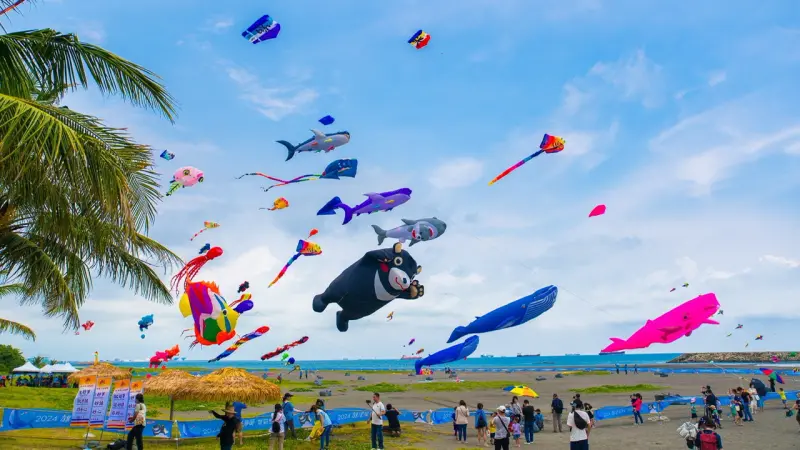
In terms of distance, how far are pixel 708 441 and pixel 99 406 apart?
14784 mm

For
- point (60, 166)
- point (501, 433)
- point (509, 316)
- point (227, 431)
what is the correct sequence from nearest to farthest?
1. point (60, 166)
2. point (227, 431)
3. point (509, 316)
4. point (501, 433)

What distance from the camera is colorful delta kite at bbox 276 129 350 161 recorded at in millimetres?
13383

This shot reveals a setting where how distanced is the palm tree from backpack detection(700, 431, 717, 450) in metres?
11.3

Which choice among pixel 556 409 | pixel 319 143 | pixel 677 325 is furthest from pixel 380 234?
pixel 556 409

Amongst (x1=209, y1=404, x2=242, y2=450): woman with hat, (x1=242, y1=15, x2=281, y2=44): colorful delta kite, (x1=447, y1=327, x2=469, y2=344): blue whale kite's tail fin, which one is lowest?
(x1=209, y1=404, x2=242, y2=450): woman with hat

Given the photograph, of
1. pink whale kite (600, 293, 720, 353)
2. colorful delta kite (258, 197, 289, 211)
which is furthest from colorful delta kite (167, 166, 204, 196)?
pink whale kite (600, 293, 720, 353)

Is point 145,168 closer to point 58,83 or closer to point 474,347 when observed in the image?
point 58,83

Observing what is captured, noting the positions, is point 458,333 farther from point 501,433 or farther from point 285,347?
point 285,347

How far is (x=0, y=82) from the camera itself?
8594 mm

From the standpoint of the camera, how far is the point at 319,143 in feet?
44.1

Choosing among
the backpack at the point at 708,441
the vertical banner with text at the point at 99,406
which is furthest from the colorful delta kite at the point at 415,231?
the vertical banner with text at the point at 99,406

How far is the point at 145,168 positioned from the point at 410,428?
13.6m

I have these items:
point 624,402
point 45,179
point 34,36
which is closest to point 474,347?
point 45,179

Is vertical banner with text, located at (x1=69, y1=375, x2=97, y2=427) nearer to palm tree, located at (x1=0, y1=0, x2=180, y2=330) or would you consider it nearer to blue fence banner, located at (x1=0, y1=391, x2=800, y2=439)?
blue fence banner, located at (x1=0, y1=391, x2=800, y2=439)
